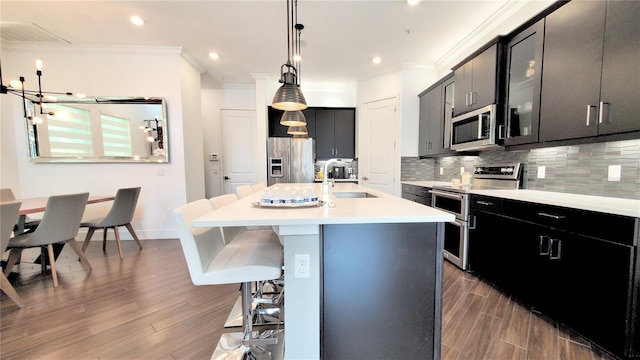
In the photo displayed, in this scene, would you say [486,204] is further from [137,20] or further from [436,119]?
[137,20]

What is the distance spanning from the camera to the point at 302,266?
1.13 m

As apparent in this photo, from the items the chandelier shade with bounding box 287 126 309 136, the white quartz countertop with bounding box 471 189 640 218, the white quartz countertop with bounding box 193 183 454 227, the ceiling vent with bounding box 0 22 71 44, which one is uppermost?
the ceiling vent with bounding box 0 22 71 44

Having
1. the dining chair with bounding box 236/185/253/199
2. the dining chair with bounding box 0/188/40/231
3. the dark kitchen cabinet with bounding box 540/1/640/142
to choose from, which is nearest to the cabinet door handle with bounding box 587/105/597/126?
the dark kitchen cabinet with bounding box 540/1/640/142

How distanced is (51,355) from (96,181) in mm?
3031

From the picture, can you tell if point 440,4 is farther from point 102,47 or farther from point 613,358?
point 102,47

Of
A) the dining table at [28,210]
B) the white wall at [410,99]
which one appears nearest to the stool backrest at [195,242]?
the dining table at [28,210]

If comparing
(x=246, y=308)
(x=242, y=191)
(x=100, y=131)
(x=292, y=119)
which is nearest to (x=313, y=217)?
(x=246, y=308)

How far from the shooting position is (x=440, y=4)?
2477 mm

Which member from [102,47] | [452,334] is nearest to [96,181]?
[102,47]

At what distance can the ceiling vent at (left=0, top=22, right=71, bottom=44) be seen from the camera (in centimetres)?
290

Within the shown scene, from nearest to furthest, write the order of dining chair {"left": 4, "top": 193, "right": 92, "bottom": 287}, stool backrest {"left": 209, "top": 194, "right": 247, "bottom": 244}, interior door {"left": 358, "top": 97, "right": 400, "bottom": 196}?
stool backrest {"left": 209, "top": 194, "right": 247, "bottom": 244} → dining chair {"left": 4, "top": 193, "right": 92, "bottom": 287} → interior door {"left": 358, "top": 97, "right": 400, "bottom": 196}

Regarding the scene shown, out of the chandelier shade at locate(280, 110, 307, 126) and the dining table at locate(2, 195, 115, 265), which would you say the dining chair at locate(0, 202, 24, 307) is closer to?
the dining table at locate(2, 195, 115, 265)

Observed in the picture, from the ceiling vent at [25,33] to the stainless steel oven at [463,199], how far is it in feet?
18.0

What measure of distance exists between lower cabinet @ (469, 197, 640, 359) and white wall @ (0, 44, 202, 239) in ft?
13.5
